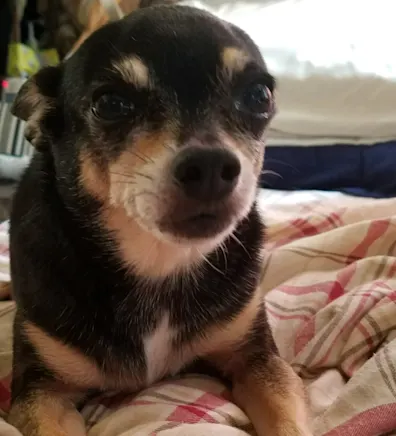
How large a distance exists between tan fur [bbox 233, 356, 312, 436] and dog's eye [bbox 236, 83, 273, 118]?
0.50 meters

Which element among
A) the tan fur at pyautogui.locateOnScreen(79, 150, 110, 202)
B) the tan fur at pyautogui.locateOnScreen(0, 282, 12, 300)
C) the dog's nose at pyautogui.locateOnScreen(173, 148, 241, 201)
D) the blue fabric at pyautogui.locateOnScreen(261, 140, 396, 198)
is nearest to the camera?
the dog's nose at pyautogui.locateOnScreen(173, 148, 241, 201)

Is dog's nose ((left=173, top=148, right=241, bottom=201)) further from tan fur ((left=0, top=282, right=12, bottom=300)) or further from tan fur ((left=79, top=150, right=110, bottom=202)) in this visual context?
tan fur ((left=0, top=282, right=12, bottom=300))

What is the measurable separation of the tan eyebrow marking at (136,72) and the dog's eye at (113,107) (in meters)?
0.04

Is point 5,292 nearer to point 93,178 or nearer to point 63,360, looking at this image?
point 63,360

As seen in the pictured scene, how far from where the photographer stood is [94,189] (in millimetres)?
1202

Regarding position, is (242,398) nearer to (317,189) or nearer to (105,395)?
(105,395)

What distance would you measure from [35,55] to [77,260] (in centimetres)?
248

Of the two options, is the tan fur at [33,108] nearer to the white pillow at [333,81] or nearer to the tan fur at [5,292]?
the tan fur at [5,292]

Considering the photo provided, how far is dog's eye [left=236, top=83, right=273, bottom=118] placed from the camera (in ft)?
3.92

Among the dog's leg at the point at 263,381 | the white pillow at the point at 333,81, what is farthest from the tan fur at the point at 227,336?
the white pillow at the point at 333,81

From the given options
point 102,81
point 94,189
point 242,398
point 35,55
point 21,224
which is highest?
point 102,81

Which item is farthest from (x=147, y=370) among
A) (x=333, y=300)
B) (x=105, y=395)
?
(x=333, y=300)

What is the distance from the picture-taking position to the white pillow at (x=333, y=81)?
2354 mm

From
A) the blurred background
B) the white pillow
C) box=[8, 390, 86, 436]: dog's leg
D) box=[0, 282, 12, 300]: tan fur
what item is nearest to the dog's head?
box=[8, 390, 86, 436]: dog's leg
